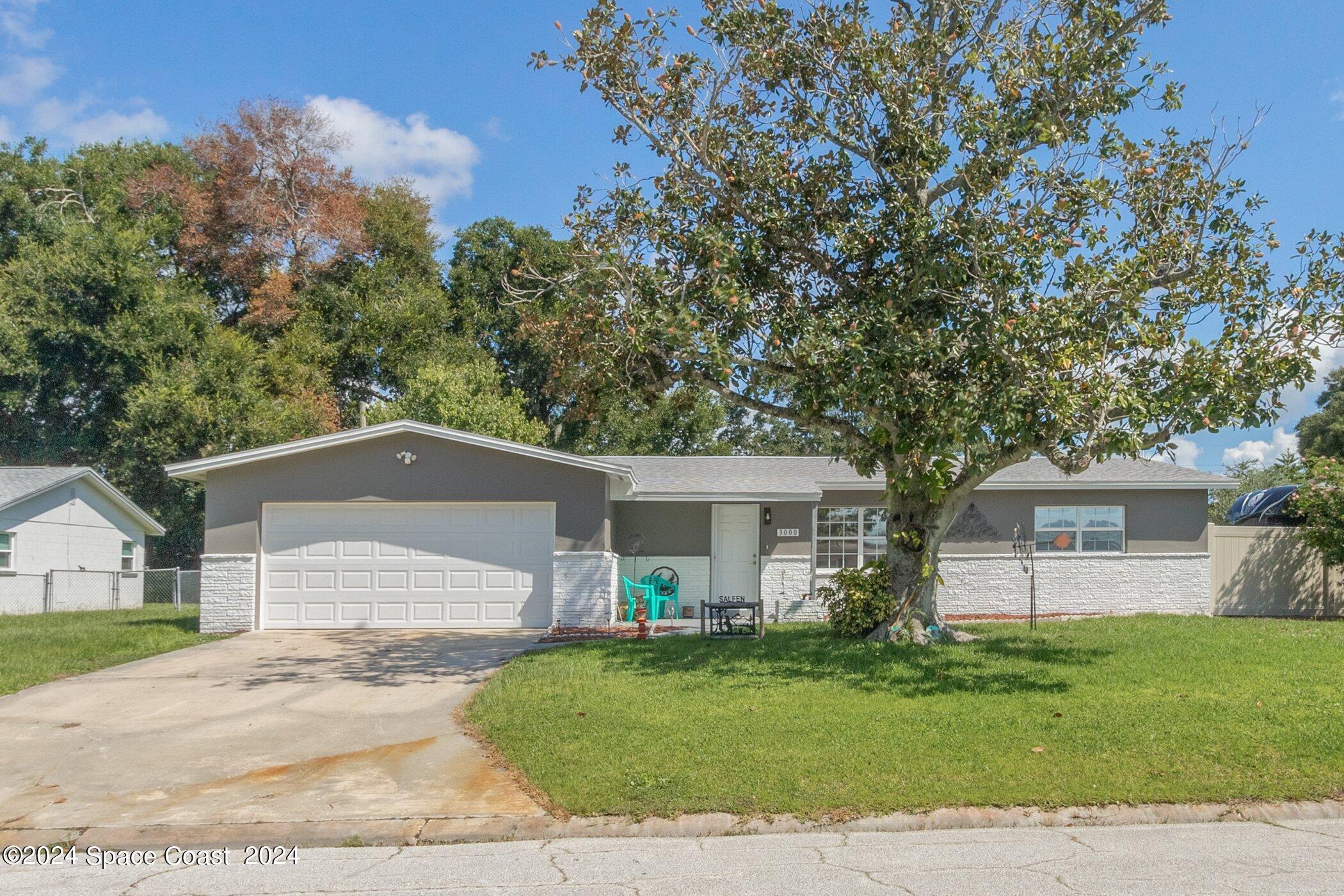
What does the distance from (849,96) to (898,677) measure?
6.53 meters

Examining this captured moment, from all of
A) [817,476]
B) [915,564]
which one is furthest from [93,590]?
[915,564]

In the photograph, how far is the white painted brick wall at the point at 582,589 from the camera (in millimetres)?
16281

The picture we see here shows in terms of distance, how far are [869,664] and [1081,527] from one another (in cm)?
1024

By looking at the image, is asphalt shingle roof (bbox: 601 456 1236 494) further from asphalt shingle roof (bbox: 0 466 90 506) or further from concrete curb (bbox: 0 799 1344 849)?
asphalt shingle roof (bbox: 0 466 90 506)

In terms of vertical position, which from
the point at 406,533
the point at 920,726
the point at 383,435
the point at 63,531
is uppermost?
the point at 383,435

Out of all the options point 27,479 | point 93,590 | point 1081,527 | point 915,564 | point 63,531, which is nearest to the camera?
point 915,564

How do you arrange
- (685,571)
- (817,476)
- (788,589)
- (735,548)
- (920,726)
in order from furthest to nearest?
(817,476) < (735,548) < (685,571) < (788,589) < (920,726)

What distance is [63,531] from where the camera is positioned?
2511 centimetres

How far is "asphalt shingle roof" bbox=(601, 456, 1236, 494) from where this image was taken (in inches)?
738

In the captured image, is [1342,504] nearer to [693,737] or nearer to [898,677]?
[898,677]

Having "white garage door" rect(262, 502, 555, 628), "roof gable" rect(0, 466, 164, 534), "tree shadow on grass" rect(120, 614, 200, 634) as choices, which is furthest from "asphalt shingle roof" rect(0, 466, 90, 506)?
"white garage door" rect(262, 502, 555, 628)

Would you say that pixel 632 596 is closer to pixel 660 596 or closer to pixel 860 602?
pixel 660 596

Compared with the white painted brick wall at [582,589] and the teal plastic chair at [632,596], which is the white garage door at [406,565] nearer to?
the white painted brick wall at [582,589]

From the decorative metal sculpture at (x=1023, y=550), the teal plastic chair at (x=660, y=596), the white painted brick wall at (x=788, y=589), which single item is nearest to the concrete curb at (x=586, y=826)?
the decorative metal sculpture at (x=1023, y=550)
